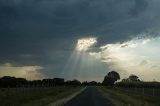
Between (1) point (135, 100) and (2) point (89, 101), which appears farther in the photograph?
(1) point (135, 100)

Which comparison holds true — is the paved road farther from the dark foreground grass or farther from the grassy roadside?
the dark foreground grass

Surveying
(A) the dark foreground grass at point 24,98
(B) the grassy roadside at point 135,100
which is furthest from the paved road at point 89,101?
(A) the dark foreground grass at point 24,98

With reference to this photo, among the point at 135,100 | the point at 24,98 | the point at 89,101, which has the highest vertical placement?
the point at 24,98

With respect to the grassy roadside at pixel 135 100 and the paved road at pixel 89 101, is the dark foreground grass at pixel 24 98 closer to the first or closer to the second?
the paved road at pixel 89 101

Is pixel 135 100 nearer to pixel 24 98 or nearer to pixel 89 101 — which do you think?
pixel 89 101

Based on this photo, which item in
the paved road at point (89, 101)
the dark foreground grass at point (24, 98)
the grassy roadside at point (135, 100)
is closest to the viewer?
the paved road at point (89, 101)

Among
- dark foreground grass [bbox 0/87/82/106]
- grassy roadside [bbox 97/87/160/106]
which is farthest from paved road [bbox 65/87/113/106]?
dark foreground grass [bbox 0/87/82/106]

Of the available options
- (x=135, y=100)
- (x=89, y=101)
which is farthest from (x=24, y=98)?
(x=135, y=100)

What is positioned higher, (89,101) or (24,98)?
(24,98)

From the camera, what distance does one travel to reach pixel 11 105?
117ft

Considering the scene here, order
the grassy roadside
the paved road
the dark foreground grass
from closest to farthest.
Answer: the paved road, the grassy roadside, the dark foreground grass

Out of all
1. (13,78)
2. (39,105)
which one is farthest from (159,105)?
(13,78)

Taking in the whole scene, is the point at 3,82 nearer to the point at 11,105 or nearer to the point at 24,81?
the point at 24,81

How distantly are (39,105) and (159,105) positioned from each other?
12.3 m
